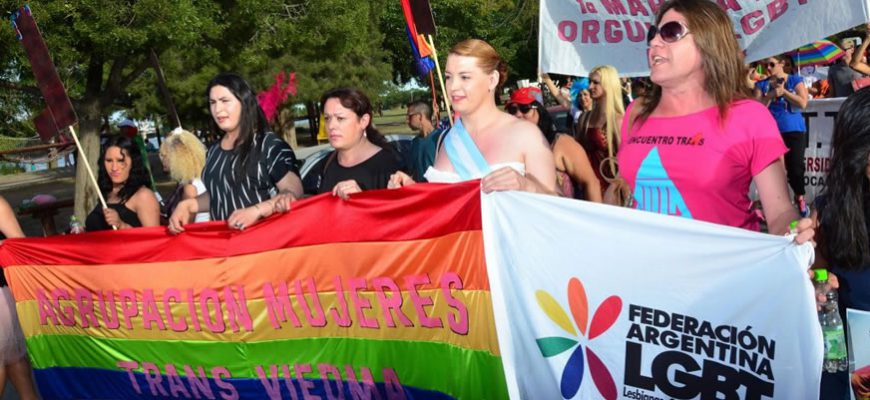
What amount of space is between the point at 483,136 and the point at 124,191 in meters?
2.72

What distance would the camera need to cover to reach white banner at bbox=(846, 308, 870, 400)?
273cm

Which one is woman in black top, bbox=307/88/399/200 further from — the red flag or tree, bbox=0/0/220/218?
tree, bbox=0/0/220/218

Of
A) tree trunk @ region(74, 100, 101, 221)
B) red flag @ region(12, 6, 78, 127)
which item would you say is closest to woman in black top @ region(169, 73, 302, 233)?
red flag @ region(12, 6, 78, 127)

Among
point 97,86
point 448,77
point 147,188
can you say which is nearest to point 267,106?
point 147,188

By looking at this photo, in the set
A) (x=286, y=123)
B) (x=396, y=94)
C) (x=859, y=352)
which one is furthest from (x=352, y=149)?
(x=396, y=94)

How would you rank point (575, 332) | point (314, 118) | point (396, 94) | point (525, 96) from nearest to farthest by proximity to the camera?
point (575, 332), point (525, 96), point (314, 118), point (396, 94)

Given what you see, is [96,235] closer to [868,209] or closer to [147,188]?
[147,188]

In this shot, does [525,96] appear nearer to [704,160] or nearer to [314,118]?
[704,160]

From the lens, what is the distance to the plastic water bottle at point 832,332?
290cm

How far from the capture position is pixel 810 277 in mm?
2891

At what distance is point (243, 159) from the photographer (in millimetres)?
4488

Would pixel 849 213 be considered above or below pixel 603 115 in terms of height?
below

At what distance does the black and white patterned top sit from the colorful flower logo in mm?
1737

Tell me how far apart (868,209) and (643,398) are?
104cm
